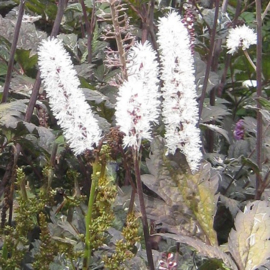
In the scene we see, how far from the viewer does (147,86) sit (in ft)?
3.09

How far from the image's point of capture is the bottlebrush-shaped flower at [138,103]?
90cm

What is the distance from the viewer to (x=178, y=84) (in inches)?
38.7

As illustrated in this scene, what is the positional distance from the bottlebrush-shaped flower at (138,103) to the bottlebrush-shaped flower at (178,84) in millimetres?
39

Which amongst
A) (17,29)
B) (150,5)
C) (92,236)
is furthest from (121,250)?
(150,5)

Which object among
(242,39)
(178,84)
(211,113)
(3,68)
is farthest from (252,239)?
(3,68)

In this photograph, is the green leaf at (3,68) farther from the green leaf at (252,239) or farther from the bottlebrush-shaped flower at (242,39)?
the green leaf at (252,239)

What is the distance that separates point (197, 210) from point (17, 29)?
732mm

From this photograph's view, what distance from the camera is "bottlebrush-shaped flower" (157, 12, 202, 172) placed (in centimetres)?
98

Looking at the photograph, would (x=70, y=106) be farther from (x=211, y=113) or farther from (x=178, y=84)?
(x=211, y=113)

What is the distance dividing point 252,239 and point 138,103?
0.34m

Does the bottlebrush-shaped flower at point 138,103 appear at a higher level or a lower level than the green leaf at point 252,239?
higher

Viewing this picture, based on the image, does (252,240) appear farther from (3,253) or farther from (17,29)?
(17,29)

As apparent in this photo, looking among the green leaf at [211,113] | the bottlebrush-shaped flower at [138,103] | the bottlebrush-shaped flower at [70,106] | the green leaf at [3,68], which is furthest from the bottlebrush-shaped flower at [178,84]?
the green leaf at [3,68]

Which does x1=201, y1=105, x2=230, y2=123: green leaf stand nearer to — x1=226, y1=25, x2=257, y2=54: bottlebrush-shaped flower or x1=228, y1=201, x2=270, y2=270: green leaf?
x1=226, y1=25, x2=257, y2=54: bottlebrush-shaped flower
